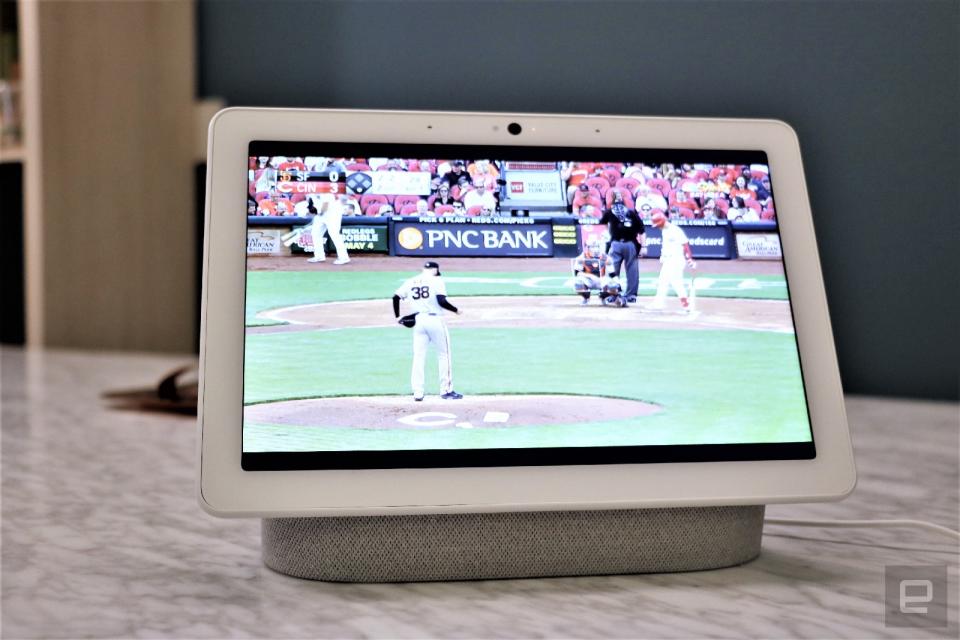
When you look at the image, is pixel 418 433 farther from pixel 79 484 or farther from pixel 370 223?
pixel 79 484

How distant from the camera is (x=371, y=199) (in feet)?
1.78

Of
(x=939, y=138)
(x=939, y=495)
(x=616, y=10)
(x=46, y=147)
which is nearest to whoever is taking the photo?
(x=939, y=495)

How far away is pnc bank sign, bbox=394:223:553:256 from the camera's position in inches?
21.4

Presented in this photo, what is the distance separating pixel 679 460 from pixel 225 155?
1.05 ft

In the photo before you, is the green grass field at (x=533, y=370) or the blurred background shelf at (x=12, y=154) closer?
the green grass field at (x=533, y=370)

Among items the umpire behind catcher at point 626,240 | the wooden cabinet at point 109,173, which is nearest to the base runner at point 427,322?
the umpire behind catcher at point 626,240

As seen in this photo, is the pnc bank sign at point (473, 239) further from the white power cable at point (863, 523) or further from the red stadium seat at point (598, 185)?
the white power cable at point (863, 523)

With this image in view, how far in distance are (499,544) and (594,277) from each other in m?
0.17

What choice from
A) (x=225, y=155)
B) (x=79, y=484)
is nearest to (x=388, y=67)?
(x=79, y=484)

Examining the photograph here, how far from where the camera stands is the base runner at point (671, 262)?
1.83ft

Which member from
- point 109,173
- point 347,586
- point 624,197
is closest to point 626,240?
point 624,197

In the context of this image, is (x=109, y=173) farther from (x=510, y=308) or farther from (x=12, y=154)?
(x=510, y=308)

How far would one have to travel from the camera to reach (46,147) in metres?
2.10

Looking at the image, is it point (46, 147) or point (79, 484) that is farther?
point (46, 147)
